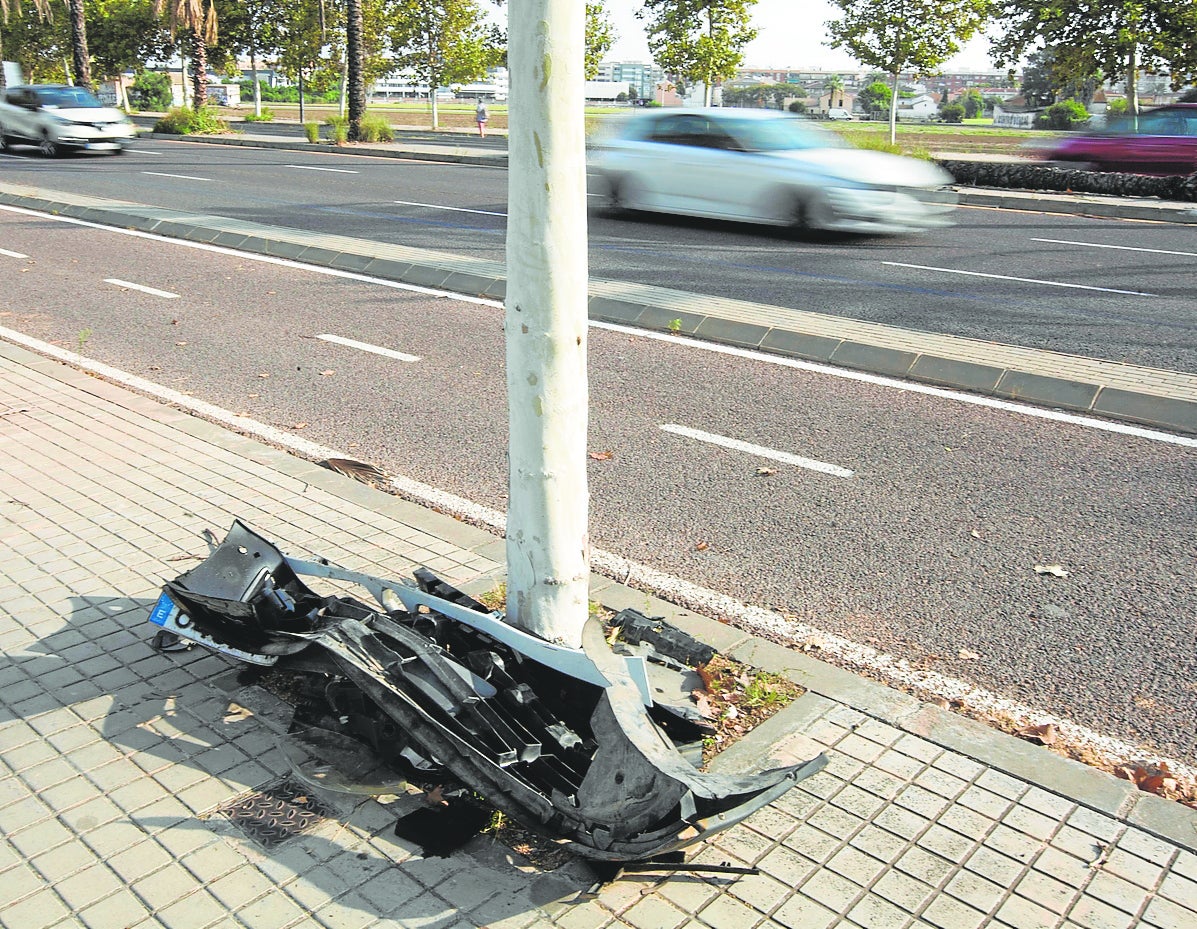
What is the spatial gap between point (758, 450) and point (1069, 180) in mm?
17334

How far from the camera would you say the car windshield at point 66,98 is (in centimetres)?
2702

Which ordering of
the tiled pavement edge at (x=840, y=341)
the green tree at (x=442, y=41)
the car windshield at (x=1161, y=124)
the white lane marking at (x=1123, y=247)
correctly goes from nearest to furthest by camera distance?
1. the tiled pavement edge at (x=840, y=341)
2. the white lane marking at (x=1123, y=247)
3. the car windshield at (x=1161, y=124)
4. the green tree at (x=442, y=41)

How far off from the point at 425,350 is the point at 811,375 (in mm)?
3127

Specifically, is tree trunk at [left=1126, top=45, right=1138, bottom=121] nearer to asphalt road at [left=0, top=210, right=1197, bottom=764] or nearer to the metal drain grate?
asphalt road at [left=0, top=210, right=1197, bottom=764]

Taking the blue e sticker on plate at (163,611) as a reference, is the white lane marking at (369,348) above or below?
above

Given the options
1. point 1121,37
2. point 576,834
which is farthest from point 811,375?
point 1121,37

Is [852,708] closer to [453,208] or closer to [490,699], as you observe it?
[490,699]

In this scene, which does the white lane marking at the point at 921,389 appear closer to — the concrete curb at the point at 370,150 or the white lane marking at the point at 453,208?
the white lane marking at the point at 453,208

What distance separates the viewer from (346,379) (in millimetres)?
8258

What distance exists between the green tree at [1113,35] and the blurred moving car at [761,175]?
689 inches

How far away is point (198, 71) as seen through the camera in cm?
4366

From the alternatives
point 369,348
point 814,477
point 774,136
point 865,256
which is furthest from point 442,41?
point 814,477

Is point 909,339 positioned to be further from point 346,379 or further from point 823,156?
point 823,156

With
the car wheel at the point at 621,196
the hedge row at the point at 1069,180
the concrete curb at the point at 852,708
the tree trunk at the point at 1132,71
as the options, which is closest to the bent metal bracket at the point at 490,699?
the concrete curb at the point at 852,708
